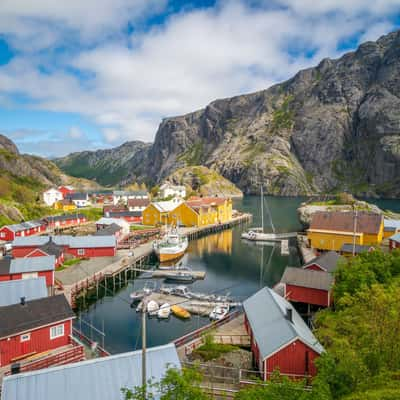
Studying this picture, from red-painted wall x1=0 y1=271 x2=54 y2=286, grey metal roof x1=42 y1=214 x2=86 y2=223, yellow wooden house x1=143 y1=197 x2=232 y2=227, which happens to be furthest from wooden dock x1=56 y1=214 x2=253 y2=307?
grey metal roof x1=42 y1=214 x2=86 y2=223

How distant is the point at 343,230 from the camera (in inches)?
1874

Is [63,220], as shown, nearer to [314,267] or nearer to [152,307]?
[152,307]

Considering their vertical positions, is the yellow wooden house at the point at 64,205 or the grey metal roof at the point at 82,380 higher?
the yellow wooden house at the point at 64,205

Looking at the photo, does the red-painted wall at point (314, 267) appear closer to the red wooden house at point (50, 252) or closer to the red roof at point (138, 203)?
the red wooden house at point (50, 252)

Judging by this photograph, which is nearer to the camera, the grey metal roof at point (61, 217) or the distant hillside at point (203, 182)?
the grey metal roof at point (61, 217)

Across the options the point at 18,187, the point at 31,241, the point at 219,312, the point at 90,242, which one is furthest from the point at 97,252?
the point at 18,187

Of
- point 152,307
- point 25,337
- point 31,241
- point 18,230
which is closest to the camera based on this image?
point 25,337

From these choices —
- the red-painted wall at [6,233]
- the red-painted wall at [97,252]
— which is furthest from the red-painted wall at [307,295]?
the red-painted wall at [6,233]

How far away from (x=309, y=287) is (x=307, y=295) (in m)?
0.87

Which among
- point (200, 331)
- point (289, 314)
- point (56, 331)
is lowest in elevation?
point (200, 331)

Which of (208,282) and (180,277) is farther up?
(180,277)

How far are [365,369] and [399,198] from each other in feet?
572

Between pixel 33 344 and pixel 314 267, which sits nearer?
pixel 33 344

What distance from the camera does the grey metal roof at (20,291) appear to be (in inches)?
925
